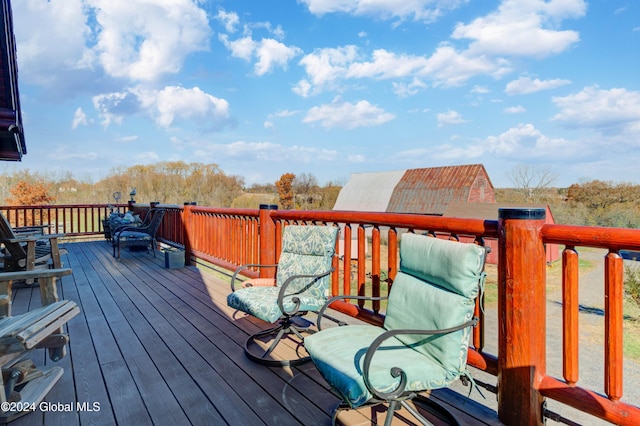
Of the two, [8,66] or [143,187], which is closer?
[8,66]

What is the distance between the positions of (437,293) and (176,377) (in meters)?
1.75

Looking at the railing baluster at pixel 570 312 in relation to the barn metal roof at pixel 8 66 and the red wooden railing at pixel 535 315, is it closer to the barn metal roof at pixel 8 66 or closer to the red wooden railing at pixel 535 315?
the red wooden railing at pixel 535 315

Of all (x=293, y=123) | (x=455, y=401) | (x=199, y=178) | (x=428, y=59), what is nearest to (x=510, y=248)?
(x=455, y=401)

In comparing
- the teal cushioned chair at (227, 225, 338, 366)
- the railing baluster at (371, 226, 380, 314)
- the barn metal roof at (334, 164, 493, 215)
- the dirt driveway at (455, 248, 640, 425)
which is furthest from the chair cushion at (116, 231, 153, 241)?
the barn metal roof at (334, 164, 493, 215)

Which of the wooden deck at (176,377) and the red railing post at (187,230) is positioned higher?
the red railing post at (187,230)

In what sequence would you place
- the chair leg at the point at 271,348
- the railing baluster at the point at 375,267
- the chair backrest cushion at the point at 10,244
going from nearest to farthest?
the chair leg at the point at 271,348
the railing baluster at the point at 375,267
the chair backrest cushion at the point at 10,244

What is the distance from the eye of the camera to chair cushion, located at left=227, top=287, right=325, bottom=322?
101 inches

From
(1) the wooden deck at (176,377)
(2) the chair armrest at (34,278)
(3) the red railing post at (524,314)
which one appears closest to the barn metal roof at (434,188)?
(1) the wooden deck at (176,377)

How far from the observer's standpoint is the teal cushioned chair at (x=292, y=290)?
2.59 m

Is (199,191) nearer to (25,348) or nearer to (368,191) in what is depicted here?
(368,191)

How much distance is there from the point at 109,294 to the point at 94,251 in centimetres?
433

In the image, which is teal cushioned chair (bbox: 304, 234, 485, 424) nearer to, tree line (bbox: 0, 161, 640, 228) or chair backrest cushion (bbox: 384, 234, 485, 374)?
chair backrest cushion (bbox: 384, 234, 485, 374)

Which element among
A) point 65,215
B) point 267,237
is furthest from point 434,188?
point 267,237

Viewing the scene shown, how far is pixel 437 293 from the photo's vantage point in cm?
189
